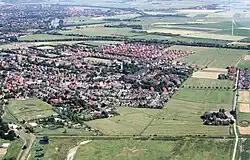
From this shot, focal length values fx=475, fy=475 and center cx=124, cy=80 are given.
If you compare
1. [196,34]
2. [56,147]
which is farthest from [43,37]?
[56,147]

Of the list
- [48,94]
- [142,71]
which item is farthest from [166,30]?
[48,94]

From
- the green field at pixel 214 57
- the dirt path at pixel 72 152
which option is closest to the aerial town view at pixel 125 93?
the dirt path at pixel 72 152

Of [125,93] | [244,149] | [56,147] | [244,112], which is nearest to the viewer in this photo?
[244,149]

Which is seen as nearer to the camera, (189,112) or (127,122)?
(127,122)

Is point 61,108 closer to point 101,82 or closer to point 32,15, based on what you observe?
point 101,82

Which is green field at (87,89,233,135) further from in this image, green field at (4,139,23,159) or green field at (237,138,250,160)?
green field at (4,139,23,159)

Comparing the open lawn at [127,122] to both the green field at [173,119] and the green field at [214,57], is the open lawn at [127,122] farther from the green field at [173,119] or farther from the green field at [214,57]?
the green field at [214,57]

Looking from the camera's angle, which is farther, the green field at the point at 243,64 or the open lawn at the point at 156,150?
the green field at the point at 243,64

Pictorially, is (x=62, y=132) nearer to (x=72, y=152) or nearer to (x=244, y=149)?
(x=72, y=152)
